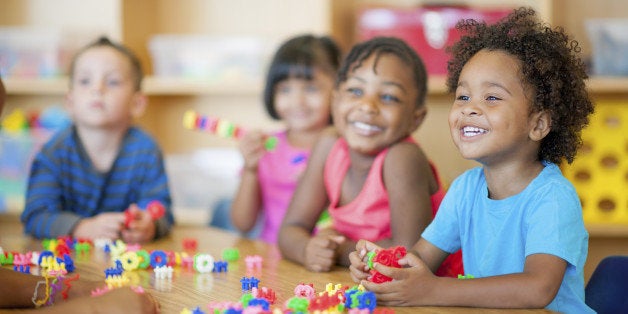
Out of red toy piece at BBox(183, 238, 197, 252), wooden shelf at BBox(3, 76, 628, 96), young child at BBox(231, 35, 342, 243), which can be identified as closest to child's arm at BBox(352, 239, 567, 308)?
red toy piece at BBox(183, 238, 197, 252)

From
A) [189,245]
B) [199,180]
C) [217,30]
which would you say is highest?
[217,30]

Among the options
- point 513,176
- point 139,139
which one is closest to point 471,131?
point 513,176

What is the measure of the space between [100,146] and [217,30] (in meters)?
1.21

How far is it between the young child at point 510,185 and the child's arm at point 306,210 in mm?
296

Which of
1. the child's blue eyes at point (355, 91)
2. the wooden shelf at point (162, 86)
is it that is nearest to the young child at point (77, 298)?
the child's blue eyes at point (355, 91)

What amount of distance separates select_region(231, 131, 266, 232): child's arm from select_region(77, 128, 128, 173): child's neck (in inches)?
14.0

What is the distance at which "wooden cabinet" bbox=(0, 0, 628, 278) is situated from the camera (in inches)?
117

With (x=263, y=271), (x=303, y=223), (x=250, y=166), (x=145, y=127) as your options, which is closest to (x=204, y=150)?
(x=145, y=127)

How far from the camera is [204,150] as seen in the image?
10.7ft

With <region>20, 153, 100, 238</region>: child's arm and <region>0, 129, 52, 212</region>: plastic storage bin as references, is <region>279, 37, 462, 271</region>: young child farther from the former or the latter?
<region>0, 129, 52, 212</region>: plastic storage bin

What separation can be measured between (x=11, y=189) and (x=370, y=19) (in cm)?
147

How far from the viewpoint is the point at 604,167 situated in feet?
9.41

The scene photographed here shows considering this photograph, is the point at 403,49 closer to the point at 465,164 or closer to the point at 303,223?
the point at 303,223

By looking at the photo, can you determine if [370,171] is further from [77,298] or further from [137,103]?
[137,103]
